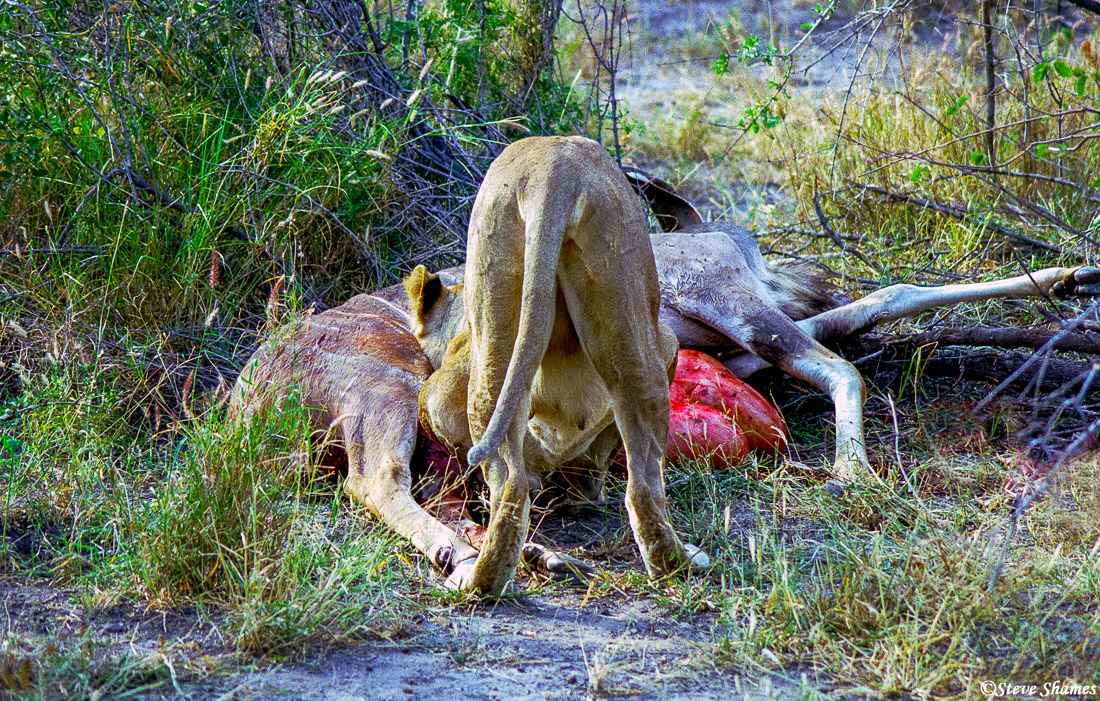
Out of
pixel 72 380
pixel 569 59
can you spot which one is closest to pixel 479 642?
pixel 72 380

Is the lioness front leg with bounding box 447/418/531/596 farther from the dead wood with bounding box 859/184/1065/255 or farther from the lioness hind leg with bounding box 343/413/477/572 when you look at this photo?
the dead wood with bounding box 859/184/1065/255

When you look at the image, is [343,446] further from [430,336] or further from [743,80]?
[743,80]

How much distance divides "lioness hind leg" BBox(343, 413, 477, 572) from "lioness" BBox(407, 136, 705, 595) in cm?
18

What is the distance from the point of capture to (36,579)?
9.27 feet

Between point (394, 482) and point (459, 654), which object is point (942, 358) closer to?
point (394, 482)

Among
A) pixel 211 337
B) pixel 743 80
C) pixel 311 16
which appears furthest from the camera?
pixel 743 80

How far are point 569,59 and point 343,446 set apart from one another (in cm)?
542

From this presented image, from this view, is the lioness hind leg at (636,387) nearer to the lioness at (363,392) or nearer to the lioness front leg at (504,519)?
the lioness front leg at (504,519)

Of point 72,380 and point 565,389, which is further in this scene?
point 72,380

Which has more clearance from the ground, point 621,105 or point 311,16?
point 311,16

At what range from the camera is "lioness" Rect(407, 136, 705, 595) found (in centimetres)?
253

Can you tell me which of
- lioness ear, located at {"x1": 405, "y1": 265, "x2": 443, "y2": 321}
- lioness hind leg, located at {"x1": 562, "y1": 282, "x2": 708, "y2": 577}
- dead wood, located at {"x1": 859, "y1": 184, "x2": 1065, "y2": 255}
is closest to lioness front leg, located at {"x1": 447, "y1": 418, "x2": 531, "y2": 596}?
lioness hind leg, located at {"x1": 562, "y1": 282, "x2": 708, "y2": 577}

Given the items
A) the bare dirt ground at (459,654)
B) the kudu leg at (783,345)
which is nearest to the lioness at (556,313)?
the bare dirt ground at (459,654)

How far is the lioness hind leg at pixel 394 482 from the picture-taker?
2.99 metres
